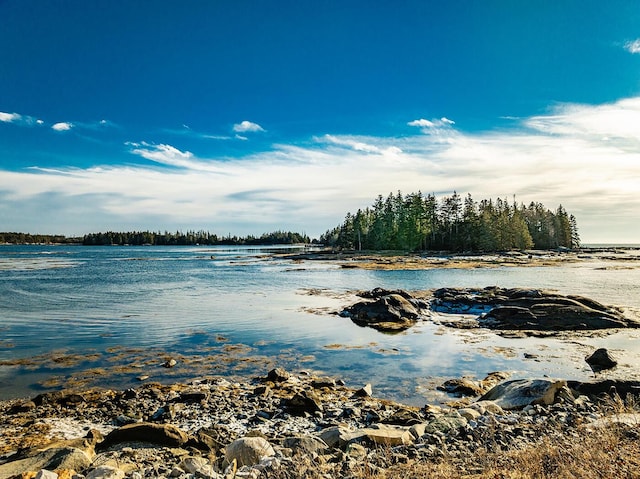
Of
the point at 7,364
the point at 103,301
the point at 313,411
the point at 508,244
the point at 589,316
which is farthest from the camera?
the point at 508,244

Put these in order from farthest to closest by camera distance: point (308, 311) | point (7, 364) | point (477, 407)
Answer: point (308, 311)
point (7, 364)
point (477, 407)

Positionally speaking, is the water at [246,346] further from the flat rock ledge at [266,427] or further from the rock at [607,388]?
the rock at [607,388]

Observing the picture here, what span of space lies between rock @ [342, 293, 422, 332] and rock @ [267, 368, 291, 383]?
35.1ft

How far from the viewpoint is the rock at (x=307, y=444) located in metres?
8.41

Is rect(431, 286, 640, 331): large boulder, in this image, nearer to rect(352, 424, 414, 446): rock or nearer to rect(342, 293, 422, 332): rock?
rect(342, 293, 422, 332): rock

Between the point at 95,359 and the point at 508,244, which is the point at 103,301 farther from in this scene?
the point at 508,244

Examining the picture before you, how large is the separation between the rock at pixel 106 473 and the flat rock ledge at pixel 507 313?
18573 millimetres

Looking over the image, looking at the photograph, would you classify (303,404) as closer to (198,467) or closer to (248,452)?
(248,452)

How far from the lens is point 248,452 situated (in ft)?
26.7

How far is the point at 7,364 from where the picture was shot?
17.1 m

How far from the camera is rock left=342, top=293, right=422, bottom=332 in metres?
25.9

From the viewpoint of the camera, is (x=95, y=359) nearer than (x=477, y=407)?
No

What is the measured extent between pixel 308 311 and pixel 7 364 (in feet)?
59.4

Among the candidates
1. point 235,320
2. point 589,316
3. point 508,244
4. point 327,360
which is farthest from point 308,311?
point 508,244
